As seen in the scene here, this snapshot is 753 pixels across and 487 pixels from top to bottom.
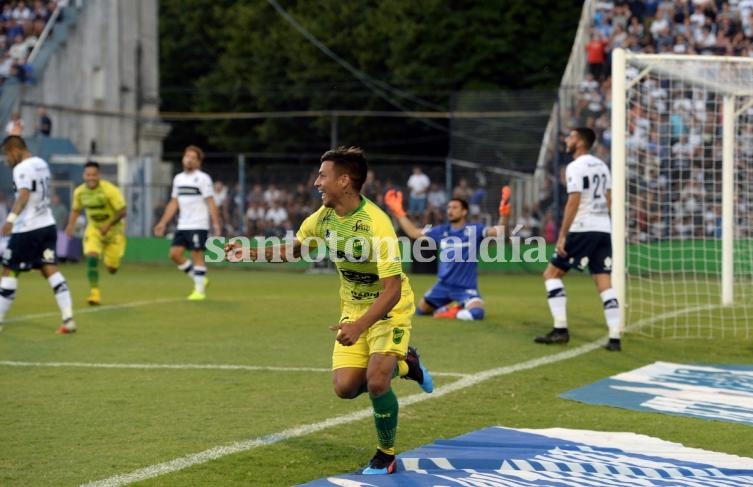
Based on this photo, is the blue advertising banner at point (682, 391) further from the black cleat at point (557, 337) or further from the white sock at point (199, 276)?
the white sock at point (199, 276)

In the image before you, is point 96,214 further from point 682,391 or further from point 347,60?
point 347,60

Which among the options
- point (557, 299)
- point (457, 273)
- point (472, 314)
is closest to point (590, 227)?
point (557, 299)

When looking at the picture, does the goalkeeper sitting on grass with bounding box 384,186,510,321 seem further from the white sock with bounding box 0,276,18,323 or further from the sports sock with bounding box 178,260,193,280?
the white sock with bounding box 0,276,18,323

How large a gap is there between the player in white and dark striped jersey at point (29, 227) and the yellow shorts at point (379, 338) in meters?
6.63

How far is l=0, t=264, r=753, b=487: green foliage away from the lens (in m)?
6.70

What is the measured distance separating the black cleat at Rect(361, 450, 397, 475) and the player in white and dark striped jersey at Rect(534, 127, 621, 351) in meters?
5.56

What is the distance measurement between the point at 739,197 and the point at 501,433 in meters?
13.4

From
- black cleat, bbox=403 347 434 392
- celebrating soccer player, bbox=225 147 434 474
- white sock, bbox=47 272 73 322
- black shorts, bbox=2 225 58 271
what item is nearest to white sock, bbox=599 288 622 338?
black cleat, bbox=403 347 434 392

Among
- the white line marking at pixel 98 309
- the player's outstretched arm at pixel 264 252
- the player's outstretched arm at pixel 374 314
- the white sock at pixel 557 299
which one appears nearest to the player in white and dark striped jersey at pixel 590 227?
the white sock at pixel 557 299

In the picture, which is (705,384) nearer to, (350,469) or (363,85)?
(350,469)

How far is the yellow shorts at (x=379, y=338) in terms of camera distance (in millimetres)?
6641

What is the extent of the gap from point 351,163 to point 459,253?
8.22m

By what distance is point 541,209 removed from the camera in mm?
25516

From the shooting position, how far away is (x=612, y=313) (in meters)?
11.7
